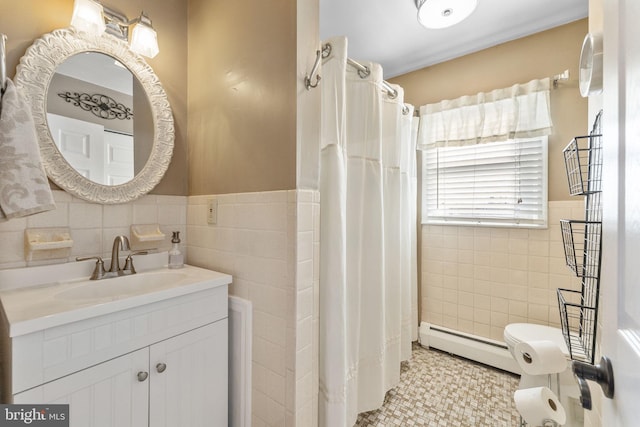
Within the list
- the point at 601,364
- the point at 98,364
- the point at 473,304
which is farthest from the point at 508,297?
the point at 98,364

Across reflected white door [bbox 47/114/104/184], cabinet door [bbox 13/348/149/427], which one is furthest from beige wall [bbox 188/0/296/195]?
cabinet door [bbox 13/348/149/427]

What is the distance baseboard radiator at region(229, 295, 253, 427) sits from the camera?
4.00ft

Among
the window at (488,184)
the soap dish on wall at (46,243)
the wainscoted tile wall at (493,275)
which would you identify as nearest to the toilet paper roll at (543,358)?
the wainscoted tile wall at (493,275)

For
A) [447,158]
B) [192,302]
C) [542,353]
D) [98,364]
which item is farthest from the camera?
[447,158]

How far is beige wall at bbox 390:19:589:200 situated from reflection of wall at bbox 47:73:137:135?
2305mm

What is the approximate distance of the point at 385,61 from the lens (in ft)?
7.71

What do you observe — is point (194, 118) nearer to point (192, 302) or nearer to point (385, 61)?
point (192, 302)

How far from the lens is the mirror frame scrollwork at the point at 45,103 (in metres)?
1.09

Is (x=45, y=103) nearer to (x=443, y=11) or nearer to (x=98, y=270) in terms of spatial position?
(x=98, y=270)

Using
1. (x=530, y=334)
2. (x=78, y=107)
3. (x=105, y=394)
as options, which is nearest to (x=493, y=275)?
(x=530, y=334)

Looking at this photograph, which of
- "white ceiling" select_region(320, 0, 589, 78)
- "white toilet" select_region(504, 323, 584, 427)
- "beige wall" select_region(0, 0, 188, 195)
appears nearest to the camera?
"beige wall" select_region(0, 0, 188, 195)

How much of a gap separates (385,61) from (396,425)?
271cm

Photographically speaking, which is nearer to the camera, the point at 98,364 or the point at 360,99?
the point at 98,364

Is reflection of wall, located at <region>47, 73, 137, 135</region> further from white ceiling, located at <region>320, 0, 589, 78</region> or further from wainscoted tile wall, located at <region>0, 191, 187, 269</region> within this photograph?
white ceiling, located at <region>320, 0, 589, 78</region>
